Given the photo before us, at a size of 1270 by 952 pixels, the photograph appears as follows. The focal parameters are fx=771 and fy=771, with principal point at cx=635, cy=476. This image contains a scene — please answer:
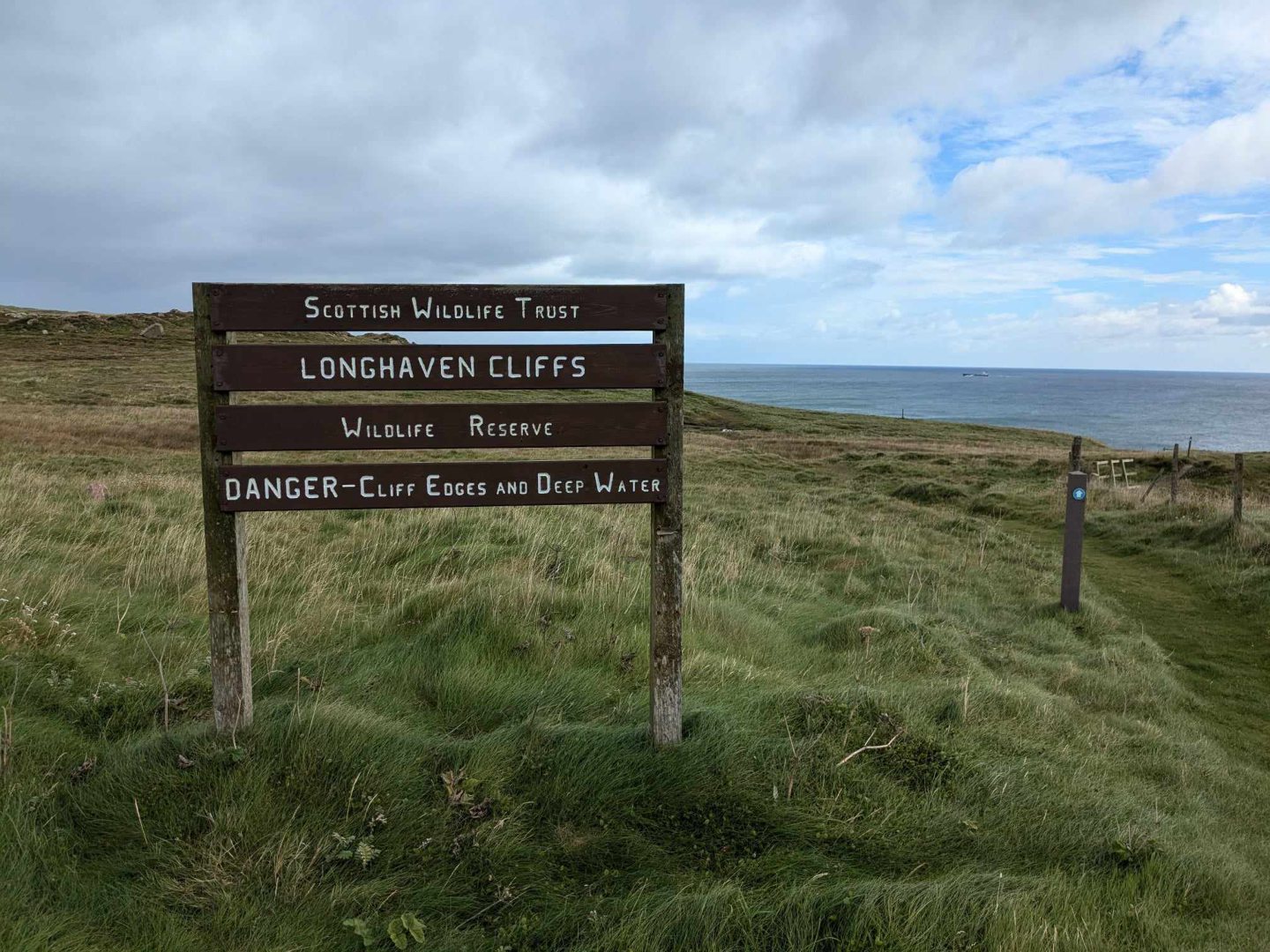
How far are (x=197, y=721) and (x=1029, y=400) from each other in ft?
681

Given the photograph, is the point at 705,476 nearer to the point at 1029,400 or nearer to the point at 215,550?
the point at 215,550

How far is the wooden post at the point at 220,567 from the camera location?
388 centimetres

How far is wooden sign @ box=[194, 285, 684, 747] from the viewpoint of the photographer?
3.86 metres

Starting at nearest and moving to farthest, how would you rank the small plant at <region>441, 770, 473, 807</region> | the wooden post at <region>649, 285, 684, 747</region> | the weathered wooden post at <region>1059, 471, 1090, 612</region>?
the small plant at <region>441, 770, 473, 807</region> < the wooden post at <region>649, 285, 684, 747</region> < the weathered wooden post at <region>1059, 471, 1090, 612</region>

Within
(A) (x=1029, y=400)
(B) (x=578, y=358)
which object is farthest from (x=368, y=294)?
(A) (x=1029, y=400)

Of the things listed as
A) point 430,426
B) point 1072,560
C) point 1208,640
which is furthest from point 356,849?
point 1208,640

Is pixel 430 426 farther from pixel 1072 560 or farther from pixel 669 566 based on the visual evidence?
pixel 1072 560

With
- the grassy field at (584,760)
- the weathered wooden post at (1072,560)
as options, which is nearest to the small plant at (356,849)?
the grassy field at (584,760)

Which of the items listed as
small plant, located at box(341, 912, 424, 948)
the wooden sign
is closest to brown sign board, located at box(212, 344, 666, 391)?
the wooden sign

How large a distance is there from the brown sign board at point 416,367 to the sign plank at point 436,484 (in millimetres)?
417

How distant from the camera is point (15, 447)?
18328mm

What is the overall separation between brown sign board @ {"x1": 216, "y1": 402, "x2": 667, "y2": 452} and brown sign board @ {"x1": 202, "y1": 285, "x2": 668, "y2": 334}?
0.42 m

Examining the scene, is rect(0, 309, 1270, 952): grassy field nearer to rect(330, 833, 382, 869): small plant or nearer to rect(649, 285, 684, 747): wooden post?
rect(330, 833, 382, 869): small plant

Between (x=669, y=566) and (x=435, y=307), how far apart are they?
1.86m
